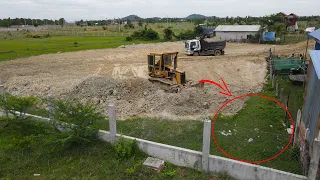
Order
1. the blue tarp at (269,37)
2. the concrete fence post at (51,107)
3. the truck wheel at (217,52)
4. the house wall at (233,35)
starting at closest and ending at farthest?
the concrete fence post at (51,107) → the truck wheel at (217,52) → the blue tarp at (269,37) → the house wall at (233,35)

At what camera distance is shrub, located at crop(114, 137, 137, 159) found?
23.9 feet

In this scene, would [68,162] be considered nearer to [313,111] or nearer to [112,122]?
[112,122]

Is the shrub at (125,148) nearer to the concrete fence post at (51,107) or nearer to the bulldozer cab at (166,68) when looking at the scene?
the concrete fence post at (51,107)

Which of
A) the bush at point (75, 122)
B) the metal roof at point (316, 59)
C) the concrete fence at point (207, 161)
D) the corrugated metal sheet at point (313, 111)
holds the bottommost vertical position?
the concrete fence at point (207, 161)

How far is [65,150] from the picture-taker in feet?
25.8

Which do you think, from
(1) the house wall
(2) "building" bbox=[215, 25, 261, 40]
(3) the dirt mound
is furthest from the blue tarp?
(3) the dirt mound

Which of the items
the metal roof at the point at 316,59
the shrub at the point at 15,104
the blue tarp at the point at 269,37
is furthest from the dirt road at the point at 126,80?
the blue tarp at the point at 269,37

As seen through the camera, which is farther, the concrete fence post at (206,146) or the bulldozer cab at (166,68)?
the bulldozer cab at (166,68)

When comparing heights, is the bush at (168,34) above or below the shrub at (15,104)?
above

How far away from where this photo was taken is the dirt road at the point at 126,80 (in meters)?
11.7

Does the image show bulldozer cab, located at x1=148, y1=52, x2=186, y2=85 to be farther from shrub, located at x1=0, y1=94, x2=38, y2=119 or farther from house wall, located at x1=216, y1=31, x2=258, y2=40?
house wall, located at x1=216, y1=31, x2=258, y2=40

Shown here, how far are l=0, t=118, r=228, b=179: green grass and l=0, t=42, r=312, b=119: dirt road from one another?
3418 millimetres

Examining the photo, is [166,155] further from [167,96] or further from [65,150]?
[167,96]

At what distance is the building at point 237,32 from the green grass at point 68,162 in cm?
3586
